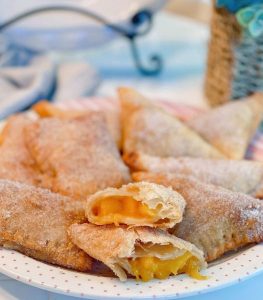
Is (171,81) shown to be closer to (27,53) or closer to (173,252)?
(27,53)

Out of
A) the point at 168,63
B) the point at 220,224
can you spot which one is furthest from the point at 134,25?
the point at 220,224

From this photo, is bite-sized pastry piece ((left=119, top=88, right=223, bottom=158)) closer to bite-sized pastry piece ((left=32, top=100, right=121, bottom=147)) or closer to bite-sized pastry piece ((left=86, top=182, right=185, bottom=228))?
bite-sized pastry piece ((left=32, top=100, right=121, bottom=147))

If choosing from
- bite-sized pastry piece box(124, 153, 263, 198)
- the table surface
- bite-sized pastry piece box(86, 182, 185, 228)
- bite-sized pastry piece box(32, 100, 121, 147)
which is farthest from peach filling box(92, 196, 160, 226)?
the table surface

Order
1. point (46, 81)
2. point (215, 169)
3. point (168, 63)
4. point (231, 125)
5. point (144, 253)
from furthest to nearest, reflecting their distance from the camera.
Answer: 1. point (168, 63)
2. point (46, 81)
3. point (231, 125)
4. point (215, 169)
5. point (144, 253)

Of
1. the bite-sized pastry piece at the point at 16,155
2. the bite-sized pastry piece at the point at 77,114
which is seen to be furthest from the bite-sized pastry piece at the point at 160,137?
the bite-sized pastry piece at the point at 16,155

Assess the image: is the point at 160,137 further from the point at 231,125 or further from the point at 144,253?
the point at 144,253
